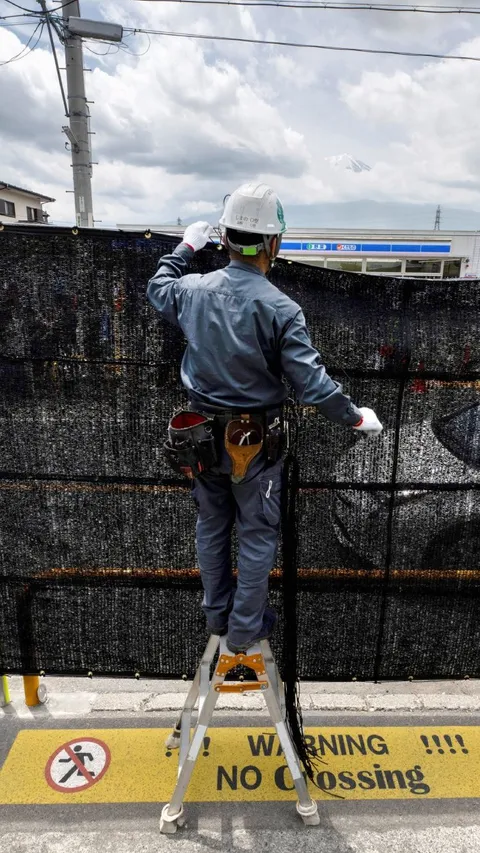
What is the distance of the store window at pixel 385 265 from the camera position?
20781 mm

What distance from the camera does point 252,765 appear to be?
274cm

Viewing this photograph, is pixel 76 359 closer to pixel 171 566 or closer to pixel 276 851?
pixel 171 566

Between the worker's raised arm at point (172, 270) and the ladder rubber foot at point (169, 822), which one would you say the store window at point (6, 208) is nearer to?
the worker's raised arm at point (172, 270)

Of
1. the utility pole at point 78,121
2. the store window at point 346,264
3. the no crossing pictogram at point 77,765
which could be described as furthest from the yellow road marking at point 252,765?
the store window at point 346,264

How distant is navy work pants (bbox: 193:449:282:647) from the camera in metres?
2.22

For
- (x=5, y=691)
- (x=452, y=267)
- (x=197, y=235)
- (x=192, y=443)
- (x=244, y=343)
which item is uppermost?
(x=452, y=267)

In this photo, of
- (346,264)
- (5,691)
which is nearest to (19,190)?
(346,264)

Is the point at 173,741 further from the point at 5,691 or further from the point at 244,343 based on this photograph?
the point at 244,343

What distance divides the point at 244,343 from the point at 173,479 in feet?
3.18

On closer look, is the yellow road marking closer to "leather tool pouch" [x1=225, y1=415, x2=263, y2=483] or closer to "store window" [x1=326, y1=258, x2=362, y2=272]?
"leather tool pouch" [x1=225, y1=415, x2=263, y2=483]

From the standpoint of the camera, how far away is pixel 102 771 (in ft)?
8.84

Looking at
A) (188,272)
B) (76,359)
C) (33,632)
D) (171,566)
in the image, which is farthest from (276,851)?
(188,272)

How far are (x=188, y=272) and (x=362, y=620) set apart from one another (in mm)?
2071

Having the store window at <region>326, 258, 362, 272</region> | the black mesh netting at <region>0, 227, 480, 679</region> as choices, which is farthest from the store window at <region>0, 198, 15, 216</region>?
the black mesh netting at <region>0, 227, 480, 679</region>
